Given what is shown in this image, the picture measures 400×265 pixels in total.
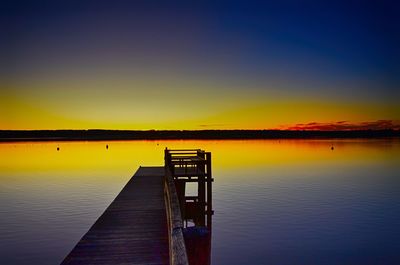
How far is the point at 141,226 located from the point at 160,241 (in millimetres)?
1796

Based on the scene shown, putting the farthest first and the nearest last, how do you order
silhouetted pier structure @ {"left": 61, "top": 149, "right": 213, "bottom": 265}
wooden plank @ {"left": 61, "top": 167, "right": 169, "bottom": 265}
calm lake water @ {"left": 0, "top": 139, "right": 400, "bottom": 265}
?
1. calm lake water @ {"left": 0, "top": 139, "right": 400, "bottom": 265}
2. wooden plank @ {"left": 61, "top": 167, "right": 169, "bottom": 265}
3. silhouetted pier structure @ {"left": 61, "top": 149, "right": 213, "bottom": 265}

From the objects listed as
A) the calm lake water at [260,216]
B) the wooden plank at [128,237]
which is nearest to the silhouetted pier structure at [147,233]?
the wooden plank at [128,237]

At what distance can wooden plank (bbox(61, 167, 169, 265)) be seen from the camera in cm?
854

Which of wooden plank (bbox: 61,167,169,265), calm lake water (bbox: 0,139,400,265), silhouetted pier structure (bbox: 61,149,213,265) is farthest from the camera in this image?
calm lake water (bbox: 0,139,400,265)

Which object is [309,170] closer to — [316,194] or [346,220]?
[316,194]

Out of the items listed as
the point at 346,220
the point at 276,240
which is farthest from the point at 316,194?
the point at 276,240

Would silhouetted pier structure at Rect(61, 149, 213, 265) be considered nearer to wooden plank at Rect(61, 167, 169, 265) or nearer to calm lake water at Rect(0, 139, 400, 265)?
wooden plank at Rect(61, 167, 169, 265)

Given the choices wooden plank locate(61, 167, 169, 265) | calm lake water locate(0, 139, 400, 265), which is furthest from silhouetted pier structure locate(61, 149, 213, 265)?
calm lake water locate(0, 139, 400, 265)

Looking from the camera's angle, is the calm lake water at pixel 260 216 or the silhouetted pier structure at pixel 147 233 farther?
the calm lake water at pixel 260 216

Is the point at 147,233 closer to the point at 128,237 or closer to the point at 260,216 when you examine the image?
the point at 128,237

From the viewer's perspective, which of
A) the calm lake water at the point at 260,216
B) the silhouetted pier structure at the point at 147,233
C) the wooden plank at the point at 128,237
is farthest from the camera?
the calm lake water at the point at 260,216

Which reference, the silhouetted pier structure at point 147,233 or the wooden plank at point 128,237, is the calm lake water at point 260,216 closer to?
the silhouetted pier structure at point 147,233

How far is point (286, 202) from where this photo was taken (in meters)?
29.6

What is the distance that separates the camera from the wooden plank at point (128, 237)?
8.54 meters
